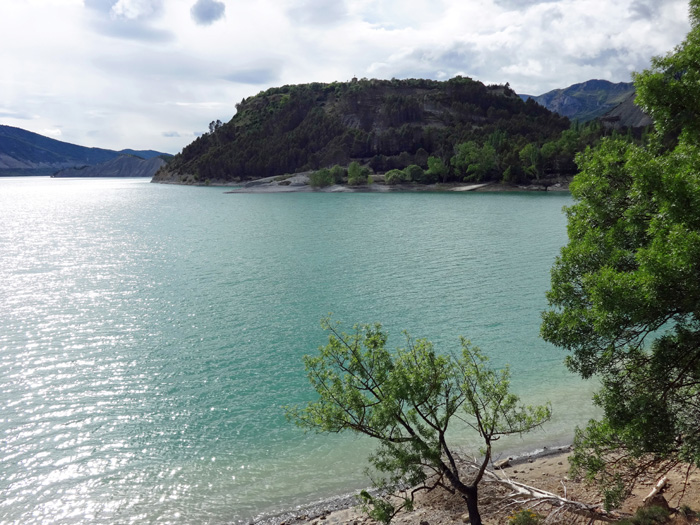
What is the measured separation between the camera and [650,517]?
1016cm

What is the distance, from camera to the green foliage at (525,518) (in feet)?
35.6

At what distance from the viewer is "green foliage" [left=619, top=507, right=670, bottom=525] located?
10.0 metres

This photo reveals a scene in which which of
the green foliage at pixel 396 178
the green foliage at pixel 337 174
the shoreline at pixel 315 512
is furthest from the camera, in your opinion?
the green foliage at pixel 337 174

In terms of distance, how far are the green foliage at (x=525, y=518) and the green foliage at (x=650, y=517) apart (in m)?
1.76

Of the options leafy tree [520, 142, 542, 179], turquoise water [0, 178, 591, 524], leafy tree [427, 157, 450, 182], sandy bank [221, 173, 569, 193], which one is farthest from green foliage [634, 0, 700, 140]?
leafy tree [427, 157, 450, 182]

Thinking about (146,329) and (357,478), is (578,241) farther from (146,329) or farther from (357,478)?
(146,329)

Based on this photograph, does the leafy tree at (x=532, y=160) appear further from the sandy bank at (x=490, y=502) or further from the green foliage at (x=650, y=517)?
the green foliage at (x=650, y=517)

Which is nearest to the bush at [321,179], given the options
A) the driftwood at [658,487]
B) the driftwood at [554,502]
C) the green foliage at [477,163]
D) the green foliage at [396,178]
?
the green foliage at [396,178]

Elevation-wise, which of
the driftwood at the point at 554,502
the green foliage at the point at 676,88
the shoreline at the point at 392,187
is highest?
the shoreline at the point at 392,187

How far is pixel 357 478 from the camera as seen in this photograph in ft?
50.4

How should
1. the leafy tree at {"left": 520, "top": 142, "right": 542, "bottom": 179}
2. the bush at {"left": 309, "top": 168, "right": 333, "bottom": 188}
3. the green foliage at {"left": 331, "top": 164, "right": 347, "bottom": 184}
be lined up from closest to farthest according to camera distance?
the leafy tree at {"left": 520, "top": 142, "right": 542, "bottom": 179}
the bush at {"left": 309, "top": 168, "right": 333, "bottom": 188}
the green foliage at {"left": 331, "top": 164, "right": 347, "bottom": 184}

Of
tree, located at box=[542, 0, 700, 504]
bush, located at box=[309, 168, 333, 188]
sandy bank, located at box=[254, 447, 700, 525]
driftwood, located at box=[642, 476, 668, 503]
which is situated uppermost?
bush, located at box=[309, 168, 333, 188]

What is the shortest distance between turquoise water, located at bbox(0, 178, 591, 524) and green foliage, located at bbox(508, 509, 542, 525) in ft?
17.7

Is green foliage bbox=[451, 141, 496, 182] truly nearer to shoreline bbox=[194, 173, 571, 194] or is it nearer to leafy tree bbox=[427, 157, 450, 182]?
leafy tree bbox=[427, 157, 450, 182]
